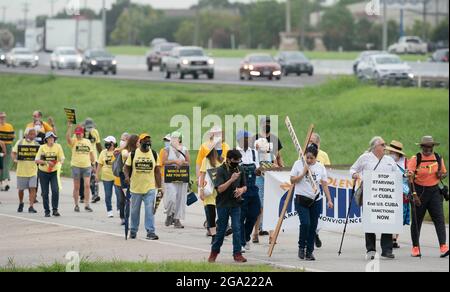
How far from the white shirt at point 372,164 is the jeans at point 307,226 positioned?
3.12ft

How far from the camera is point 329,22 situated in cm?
12481

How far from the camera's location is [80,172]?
75.1ft

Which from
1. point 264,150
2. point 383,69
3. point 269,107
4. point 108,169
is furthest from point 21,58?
point 264,150

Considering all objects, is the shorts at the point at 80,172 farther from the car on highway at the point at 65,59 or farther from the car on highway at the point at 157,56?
the car on highway at the point at 65,59

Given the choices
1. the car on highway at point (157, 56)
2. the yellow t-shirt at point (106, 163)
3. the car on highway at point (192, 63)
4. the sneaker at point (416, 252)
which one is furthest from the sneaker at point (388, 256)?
the car on highway at point (157, 56)

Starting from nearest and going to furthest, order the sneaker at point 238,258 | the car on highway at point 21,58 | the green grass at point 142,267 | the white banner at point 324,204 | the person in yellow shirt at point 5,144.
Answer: the green grass at point 142,267
the sneaker at point 238,258
the white banner at point 324,204
the person in yellow shirt at point 5,144
the car on highway at point 21,58

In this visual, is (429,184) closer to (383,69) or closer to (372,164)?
(372,164)

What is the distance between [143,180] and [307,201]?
3008 millimetres

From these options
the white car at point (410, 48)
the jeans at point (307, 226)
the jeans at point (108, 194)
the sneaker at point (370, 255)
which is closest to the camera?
the jeans at point (307, 226)

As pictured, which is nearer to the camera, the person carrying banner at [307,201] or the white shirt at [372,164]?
the person carrying banner at [307,201]

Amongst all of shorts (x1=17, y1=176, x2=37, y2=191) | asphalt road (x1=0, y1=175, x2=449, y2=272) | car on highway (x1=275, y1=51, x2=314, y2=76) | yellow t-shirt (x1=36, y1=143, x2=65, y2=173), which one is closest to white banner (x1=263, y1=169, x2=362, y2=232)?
asphalt road (x1=0, y1=175, x2=449, y2=272)

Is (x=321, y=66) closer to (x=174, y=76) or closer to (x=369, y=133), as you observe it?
(x=174, y=76)

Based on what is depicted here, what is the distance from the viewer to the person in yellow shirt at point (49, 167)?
2130cm
